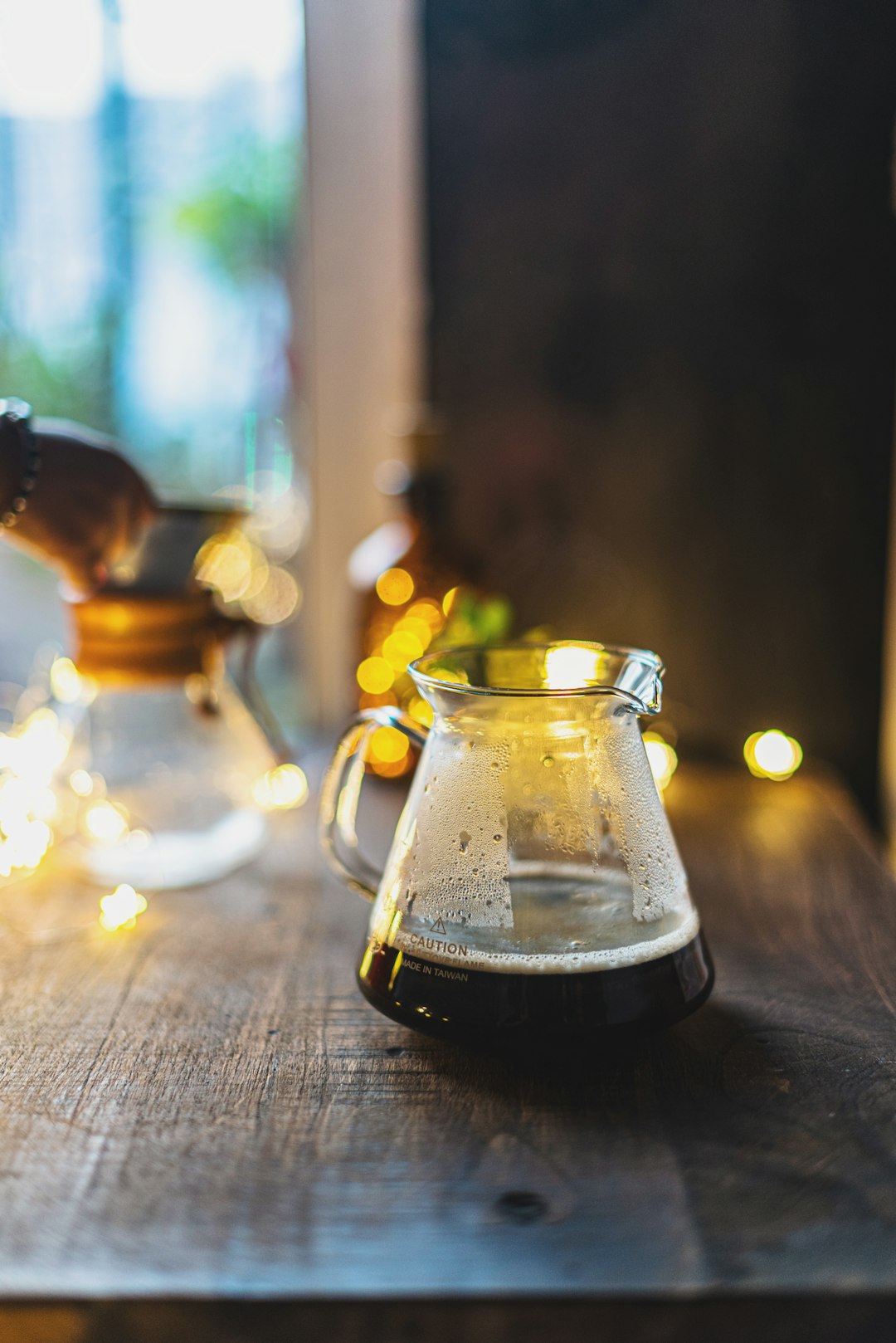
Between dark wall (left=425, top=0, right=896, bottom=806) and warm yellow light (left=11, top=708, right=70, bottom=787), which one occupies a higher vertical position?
dark wall (left=425, top=0, right=896, bottom=806)

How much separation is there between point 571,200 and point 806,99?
0.84 ft

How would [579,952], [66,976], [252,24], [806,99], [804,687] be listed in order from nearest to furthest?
[579,952]
[66,976]
[806,99]
[804,687]
[252,24]

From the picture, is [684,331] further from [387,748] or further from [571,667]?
[571,667]

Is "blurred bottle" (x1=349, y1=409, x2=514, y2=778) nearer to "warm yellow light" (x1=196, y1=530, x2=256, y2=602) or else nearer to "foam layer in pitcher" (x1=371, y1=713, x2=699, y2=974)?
"warm yellow light" (x1=196, y1=530, x2=256, y2=602)

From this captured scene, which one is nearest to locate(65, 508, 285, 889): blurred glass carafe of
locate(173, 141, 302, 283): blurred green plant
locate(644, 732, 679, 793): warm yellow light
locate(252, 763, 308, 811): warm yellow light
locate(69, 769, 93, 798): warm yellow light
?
locate(69, 769, 93, 798): warm yellow light

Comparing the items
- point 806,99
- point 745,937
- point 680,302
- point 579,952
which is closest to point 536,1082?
point 579,952

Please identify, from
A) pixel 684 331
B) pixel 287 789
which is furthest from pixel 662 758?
pixel 684 331

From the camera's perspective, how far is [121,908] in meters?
0.73

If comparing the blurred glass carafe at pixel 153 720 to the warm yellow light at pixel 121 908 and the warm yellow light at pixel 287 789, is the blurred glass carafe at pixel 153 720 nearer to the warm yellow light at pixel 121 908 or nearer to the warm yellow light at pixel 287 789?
the warm yellow light at pixel 121 908

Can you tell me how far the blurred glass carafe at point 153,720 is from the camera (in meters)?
0.75

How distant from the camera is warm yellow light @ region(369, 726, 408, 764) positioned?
41.6 inches

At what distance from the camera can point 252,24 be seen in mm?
1332

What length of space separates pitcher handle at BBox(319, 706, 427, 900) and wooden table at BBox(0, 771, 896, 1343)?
7cm

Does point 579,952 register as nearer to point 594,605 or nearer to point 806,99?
point 594,605
